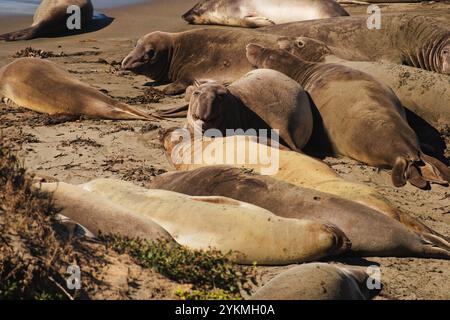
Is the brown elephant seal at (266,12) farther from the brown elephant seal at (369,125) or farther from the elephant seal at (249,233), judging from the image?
the elephant seal at (249,233)

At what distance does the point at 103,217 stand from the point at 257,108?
3165mm

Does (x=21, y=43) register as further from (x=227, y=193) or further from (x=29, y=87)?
(x=227, y=193)

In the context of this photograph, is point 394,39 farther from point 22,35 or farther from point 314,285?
point 314,285

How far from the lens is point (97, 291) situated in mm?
4383

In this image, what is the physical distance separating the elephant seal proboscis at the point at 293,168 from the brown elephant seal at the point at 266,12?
6.01 meters

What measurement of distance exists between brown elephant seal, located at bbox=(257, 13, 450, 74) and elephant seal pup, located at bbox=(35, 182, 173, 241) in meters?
5.71

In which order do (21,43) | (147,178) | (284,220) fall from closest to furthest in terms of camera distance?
(284,220) < (147,178) < (21,43)

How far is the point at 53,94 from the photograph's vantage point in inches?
349

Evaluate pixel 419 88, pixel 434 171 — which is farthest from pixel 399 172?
pixel 419 88

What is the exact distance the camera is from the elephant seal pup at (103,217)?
16.9 feet

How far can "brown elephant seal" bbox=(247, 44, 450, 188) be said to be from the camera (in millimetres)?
7695

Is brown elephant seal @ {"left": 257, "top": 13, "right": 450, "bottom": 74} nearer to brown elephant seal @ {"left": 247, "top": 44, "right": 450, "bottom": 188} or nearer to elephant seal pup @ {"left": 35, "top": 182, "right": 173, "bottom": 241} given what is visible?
brown elephant seal @ {"left": 247, "top": 44, "right": 450, "bottom": 188}

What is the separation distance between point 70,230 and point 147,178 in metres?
2.40

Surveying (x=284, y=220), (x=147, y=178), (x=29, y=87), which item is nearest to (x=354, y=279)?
(x=284, y=220)
